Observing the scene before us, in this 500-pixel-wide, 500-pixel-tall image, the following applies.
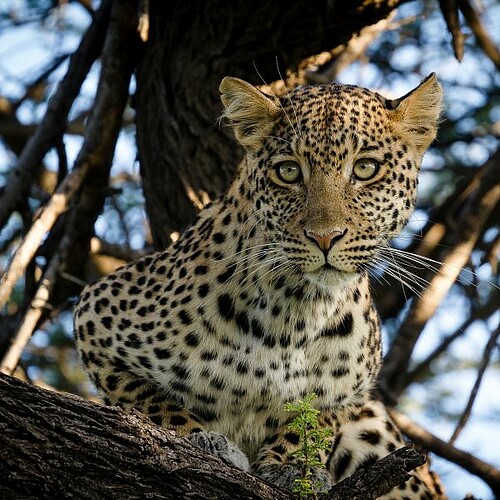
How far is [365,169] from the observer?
6.41 meters

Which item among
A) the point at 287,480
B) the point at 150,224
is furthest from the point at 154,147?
the point at 287,480

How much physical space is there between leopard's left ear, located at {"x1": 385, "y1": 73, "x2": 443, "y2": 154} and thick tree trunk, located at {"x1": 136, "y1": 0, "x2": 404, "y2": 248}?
149 centimetres

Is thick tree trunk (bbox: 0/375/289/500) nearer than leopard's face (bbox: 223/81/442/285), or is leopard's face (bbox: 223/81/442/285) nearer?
thick tree trunk (bbox: 0/375/289/500)

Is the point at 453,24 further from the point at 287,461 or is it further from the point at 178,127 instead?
the point at 287,461

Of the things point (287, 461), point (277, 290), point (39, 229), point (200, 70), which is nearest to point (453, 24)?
point (200, 70)

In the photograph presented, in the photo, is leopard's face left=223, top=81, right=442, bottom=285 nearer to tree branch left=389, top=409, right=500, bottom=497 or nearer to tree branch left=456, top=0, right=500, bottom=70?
Answer: tree branch left=456, top=0, right=500, bottom=70

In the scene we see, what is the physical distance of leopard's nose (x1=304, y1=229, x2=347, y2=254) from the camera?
19.9ft

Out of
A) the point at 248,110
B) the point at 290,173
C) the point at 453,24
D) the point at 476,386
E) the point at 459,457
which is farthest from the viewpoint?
the point at 459,457

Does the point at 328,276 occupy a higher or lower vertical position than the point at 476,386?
higher

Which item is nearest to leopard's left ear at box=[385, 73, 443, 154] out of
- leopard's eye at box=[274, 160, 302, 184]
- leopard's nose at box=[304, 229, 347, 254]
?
leopard's eye at box=[274, 160, 302, 184]

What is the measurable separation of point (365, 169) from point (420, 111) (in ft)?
1.96

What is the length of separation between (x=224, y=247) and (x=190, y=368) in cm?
70

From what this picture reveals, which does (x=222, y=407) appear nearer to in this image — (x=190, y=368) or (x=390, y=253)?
(x=190, y=368)

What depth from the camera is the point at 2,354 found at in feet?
29.2
